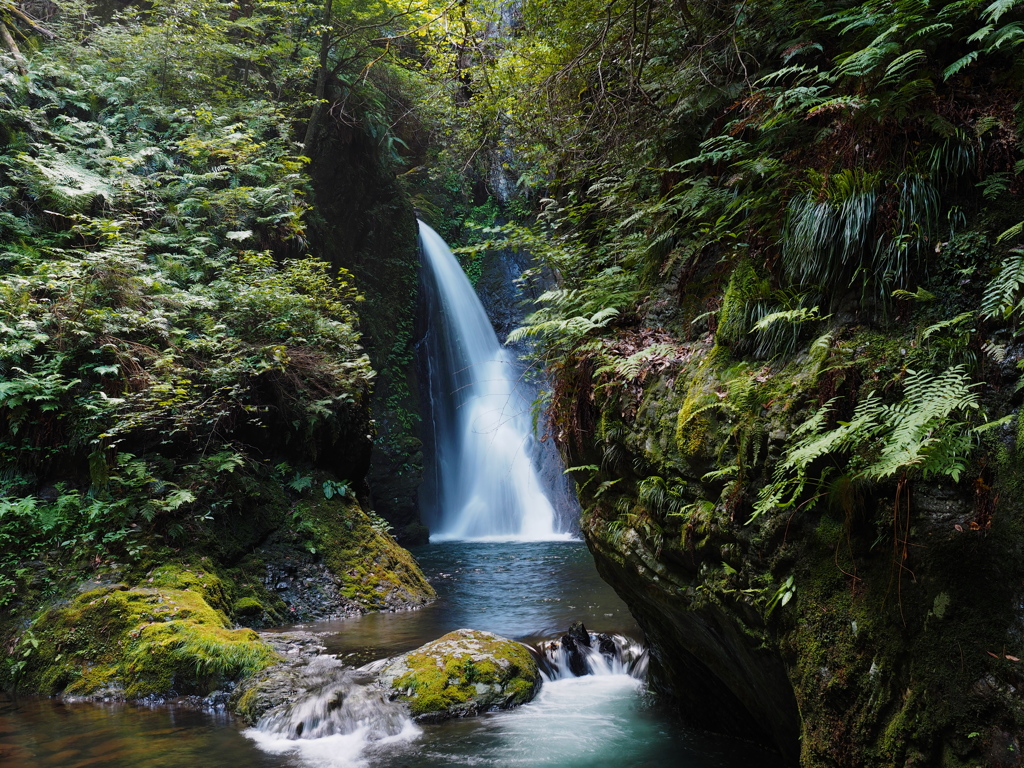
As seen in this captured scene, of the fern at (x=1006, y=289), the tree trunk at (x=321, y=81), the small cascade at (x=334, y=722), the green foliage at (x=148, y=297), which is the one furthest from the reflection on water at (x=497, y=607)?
the tree trunk at (x=321, y=81)

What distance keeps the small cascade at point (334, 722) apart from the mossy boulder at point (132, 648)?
94 cm

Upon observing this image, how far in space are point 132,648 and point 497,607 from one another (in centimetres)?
487

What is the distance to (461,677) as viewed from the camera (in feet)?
20.6

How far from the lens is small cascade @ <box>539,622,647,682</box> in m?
7.02

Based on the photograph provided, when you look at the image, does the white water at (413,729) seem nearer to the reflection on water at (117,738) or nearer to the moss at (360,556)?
the reflection on water at (117,738)

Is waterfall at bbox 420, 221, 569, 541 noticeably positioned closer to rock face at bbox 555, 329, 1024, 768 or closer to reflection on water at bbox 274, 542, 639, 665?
reflection on water at bbox 274, 542, 639, 665

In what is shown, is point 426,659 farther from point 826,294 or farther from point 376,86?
point 376,86

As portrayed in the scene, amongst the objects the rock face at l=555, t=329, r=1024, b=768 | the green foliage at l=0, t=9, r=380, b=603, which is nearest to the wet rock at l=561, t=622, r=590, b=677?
the rock face at l=555, t=329, r=1024, b=768

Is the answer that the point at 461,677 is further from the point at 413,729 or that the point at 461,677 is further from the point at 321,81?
the point at 321,81

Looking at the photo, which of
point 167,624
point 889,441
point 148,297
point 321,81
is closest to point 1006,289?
point 889,441

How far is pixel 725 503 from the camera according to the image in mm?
3754

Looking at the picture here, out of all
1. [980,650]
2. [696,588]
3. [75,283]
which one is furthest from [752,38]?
[75,283]

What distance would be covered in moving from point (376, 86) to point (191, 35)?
518 cm

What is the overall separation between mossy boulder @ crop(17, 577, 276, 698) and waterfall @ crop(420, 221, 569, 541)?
434 inches
